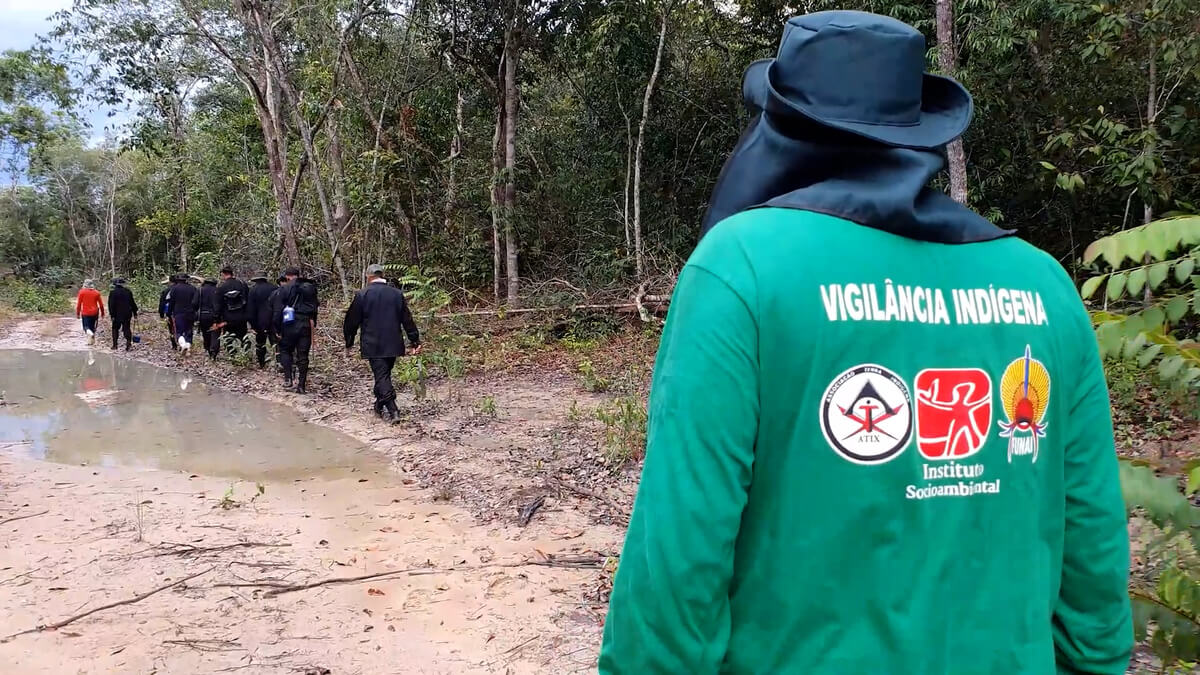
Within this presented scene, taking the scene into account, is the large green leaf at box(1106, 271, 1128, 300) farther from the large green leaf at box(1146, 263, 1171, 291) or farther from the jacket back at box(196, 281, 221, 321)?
the jacket back at box(196, 281, 221, 321)

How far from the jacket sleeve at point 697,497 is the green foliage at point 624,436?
5912 millimetres

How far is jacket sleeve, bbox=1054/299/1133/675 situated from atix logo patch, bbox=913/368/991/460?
21 centimetres

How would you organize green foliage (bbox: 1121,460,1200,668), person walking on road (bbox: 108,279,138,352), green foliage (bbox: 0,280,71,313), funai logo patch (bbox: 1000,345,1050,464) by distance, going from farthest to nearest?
1. green foliage (bbox: 0,280,71,313)
2. person walking on road (bbox: 108,279,138,352)
3. green foliage (bbox: 1121,460,1200,668)
4. funai logo patch (bbox: 1000,345,1050,464)

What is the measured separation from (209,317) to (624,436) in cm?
999

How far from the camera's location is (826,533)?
1.10 metres

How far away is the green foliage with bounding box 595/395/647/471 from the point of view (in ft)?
23.7

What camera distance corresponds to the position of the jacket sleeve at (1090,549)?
127 cm

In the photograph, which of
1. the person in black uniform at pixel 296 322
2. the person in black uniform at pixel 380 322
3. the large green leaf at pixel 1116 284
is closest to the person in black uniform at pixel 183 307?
the person in black uniform at pixel 296 322

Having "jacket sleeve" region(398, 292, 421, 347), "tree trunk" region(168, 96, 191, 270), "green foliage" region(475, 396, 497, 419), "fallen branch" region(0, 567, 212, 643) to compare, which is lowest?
"fallen branch" region(0, 567, 212, 643)

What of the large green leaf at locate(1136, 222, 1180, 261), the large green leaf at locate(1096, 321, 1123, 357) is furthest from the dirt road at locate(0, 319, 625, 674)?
the large green leaf at locate(1136, 222, 1180, 261)

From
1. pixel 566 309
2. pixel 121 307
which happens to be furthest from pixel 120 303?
pixel 566 309

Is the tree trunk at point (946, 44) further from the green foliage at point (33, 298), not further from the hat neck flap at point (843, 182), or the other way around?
the green foliage at point (33, 298)

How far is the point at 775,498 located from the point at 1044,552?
479mm

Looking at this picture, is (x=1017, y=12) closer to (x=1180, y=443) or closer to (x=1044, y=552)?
(x=1180, y=443)
